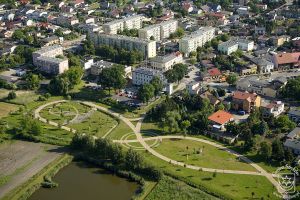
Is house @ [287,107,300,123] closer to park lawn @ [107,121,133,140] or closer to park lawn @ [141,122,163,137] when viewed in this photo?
park lawn @ [141,122,163,137]

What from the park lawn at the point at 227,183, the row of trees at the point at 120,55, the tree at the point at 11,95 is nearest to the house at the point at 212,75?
the row of trees at the point at 120,55

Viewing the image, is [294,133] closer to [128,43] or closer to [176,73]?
[176,73]

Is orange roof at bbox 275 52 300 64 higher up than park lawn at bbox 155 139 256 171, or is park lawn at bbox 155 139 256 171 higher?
orange roof at bbox 275 52 300 64

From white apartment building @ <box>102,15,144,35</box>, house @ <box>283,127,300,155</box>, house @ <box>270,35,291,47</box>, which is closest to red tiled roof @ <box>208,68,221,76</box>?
house @ <box>270,35,291,47</box>

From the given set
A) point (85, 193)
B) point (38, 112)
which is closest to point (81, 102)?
point (38, 112)

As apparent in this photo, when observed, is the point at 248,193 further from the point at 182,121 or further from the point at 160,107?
the point at 160,107

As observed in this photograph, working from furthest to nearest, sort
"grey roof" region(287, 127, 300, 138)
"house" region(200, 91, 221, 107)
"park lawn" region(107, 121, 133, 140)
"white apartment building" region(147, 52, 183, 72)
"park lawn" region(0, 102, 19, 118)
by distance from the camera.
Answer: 1. "white apartment building" region(147, 52, 183, 72)
2. "park lawn" region(0, 102, 19, 118)
3. "house" region(200, 91, 221, 107)
4. "park lawn" region(107, 121, 133, 140)
5. "grey roof" region(287, 127, 300, 138)
